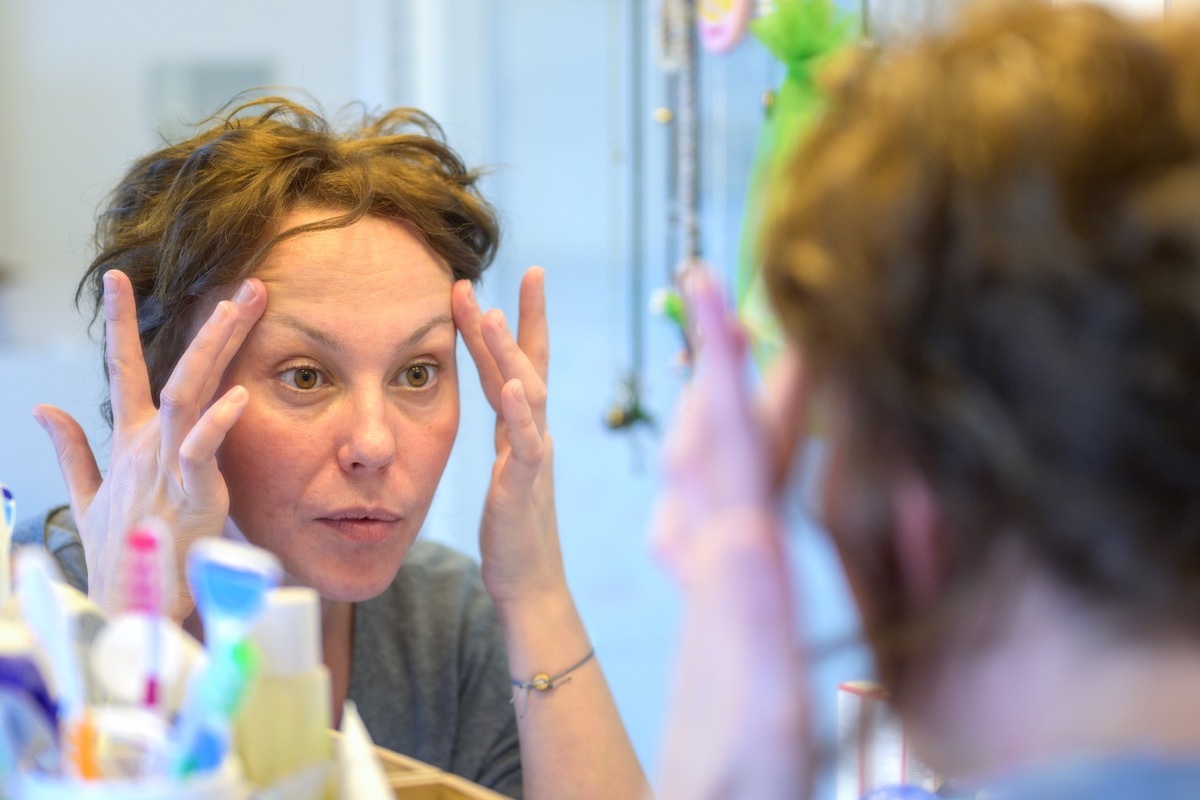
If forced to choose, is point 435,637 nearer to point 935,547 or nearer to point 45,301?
point 935,547

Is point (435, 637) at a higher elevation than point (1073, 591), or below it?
below

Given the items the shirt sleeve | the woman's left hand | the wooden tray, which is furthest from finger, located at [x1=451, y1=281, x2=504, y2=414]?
the wooden tray

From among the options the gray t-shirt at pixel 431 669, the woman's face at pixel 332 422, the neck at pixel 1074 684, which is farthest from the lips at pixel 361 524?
the neck at pixel 1074 684

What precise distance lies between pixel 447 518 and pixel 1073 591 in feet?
5.63

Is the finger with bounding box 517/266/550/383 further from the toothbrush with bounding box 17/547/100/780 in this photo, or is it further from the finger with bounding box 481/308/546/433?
the toothbrush with bounding box 17/547/100/780

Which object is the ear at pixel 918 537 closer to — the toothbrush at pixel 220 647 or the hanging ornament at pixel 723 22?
the toothbrush at pixel 220 647

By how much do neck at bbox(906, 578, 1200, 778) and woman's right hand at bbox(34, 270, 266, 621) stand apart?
556 millimetres

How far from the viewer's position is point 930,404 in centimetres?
38

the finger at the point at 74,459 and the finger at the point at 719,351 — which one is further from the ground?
the finger at the point at 719,351

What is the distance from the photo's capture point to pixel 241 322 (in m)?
0.84

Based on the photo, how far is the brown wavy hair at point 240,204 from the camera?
0.88 metres

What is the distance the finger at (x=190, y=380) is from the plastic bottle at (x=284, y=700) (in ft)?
1.34

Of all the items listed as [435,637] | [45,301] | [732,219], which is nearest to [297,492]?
[435,637]

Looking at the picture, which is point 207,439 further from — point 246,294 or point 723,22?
point 723,22
